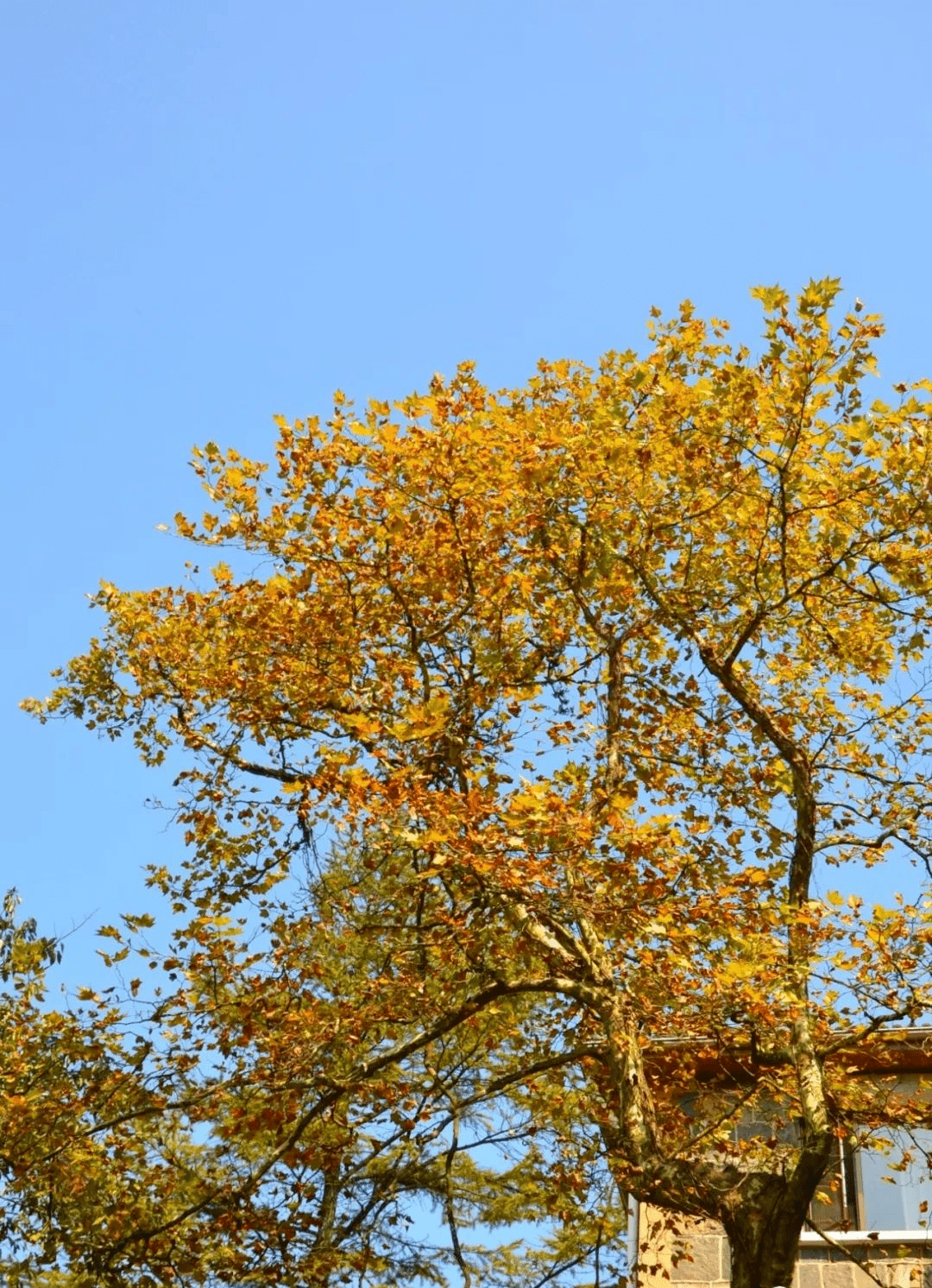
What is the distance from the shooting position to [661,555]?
10078mm

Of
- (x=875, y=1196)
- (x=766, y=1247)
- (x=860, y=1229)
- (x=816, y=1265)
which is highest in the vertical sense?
(x=875, y=1196)

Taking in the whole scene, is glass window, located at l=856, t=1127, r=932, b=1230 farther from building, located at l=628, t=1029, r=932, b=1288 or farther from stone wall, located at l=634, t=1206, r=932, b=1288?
stone wall, located at l=634, t=1206, r=932, b=1288

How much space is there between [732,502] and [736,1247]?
16.5ft

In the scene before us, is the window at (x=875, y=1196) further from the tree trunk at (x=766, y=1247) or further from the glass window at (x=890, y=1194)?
the tree trunk at (x=766, y=1247)

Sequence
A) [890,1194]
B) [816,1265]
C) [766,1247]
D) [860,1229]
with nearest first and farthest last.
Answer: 1. [766,1247]
2. [816,1265]
3. [860,1229]
4. [890,1194]

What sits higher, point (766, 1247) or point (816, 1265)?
point (816, 1265)

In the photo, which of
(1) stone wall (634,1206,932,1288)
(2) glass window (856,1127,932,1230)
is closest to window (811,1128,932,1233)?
(2) glass window (856,1127,932,1230)

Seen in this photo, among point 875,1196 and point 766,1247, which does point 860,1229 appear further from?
point 766,1247

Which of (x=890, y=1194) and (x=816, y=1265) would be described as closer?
(x=816, y=1265)

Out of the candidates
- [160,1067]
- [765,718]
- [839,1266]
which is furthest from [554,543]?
[839,1266]

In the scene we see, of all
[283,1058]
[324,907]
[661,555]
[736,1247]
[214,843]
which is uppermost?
[661,555]

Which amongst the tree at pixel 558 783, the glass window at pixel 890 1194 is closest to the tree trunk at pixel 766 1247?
the tree at pixel 558 783

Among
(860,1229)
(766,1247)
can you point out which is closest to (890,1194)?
(860,1229)

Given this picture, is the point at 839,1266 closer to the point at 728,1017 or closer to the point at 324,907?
the point at 728,1017
